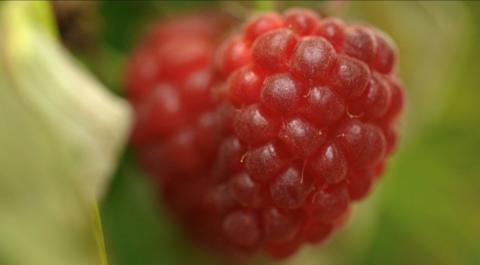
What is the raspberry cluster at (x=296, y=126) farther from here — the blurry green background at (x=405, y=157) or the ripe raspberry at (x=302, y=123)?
the blurry green background at (x=405, y=157)

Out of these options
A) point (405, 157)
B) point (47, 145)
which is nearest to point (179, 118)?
point (47, 145)

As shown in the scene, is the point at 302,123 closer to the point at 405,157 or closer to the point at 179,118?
the point at 179,118

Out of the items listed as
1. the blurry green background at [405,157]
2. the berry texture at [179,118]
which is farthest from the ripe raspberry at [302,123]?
the blurry green background at [405,157]

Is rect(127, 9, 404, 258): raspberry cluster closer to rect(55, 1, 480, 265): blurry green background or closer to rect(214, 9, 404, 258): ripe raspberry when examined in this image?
rect(214, 9, 404, 258): ripe raspberry

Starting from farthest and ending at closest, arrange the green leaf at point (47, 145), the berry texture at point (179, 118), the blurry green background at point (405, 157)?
1. the blurry green background at point (405, 157)
2. the berry texture at point (179, 118)
3. the green leaf at point (47, 145)

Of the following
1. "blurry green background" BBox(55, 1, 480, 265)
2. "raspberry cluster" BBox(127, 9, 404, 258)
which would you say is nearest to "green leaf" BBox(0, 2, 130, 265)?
"raspberry cluster" BBox(127, 9, 404, 258)
